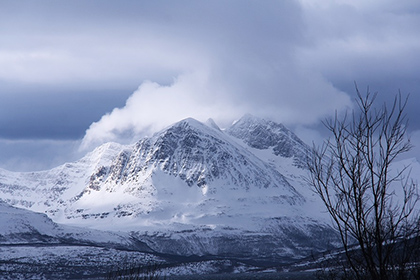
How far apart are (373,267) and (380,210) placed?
7.47 feet

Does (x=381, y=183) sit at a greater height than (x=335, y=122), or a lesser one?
lesser

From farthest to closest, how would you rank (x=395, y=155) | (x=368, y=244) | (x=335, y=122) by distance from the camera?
(x=335, y=122)
(x=395, y=155)
(x=368, y=244)

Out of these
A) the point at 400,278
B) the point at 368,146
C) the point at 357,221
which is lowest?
the point at 400,278

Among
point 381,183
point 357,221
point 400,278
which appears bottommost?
point 400,278

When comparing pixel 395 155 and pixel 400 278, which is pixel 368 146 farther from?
pixel 400 278

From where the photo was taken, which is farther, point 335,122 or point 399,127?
point 335,122

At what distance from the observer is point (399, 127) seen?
23.8 metres

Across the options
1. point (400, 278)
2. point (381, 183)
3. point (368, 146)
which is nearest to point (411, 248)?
point (400, 278)

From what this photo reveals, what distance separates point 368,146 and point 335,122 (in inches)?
90.7

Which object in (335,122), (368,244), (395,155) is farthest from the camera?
(335,122)

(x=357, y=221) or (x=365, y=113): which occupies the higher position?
(x=365, y=113)

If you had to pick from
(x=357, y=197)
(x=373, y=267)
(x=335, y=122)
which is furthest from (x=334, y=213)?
(x=335, y=122)

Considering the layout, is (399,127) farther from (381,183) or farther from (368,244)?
(368,244)

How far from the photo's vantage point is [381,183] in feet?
76.1
